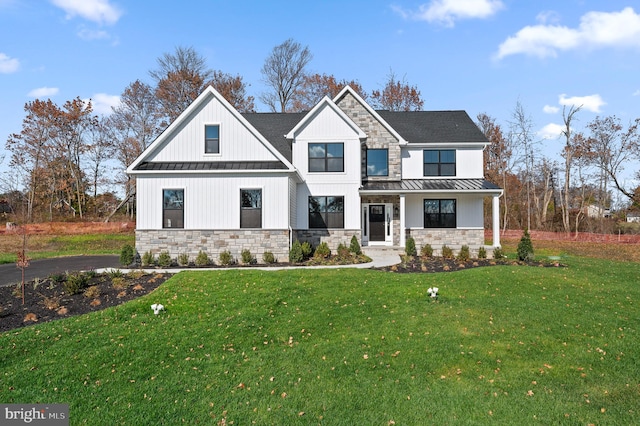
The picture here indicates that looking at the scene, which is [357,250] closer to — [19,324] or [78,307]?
[78,307]

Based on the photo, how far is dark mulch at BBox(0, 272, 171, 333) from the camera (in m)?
8.61

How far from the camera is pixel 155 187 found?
16.1 meters

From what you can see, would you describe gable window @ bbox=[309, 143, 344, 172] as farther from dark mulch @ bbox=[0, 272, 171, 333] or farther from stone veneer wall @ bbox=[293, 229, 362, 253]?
dark mulch @ bbox=[0, 272, 171, 333]

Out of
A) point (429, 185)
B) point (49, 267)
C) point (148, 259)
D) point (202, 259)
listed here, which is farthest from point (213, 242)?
point (429, 185)

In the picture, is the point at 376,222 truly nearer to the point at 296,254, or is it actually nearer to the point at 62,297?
the point at 296,254

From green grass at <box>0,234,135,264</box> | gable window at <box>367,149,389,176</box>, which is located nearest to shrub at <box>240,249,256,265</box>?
gable window at <box>367,149,389,176</box>

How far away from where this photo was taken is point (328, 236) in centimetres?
1819

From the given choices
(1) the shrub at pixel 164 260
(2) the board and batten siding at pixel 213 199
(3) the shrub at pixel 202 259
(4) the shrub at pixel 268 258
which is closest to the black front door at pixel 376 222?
(2) the board and batten siding at pixel 213 199

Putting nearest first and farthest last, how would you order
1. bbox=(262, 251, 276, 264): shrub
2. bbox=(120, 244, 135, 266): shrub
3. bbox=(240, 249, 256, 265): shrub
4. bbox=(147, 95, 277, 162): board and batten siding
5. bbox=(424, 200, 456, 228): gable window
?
1. bbox=(120, 244, 135, 266): shrub
2. bbox=(240, 249, 256, 265): shrub
3. bbox=(262, 251, 276, 264): shrub
4. bbox=(147, 95, 277, 162): board and batten siding
5. bbox=(424, 200, 456, 228): gable window

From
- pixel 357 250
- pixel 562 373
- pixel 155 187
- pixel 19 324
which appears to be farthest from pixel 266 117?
pixel 562 373

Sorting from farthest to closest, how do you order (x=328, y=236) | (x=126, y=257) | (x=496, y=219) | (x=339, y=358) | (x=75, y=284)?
(x=496, y=219) < (x=328, y=236) < (x=126, y=257) < (x=75, y=284) < (x=339, y=358)

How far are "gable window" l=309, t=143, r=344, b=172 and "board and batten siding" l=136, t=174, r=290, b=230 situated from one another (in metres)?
2.92

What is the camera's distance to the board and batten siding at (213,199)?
1595 cm

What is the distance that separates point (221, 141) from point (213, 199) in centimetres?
255
